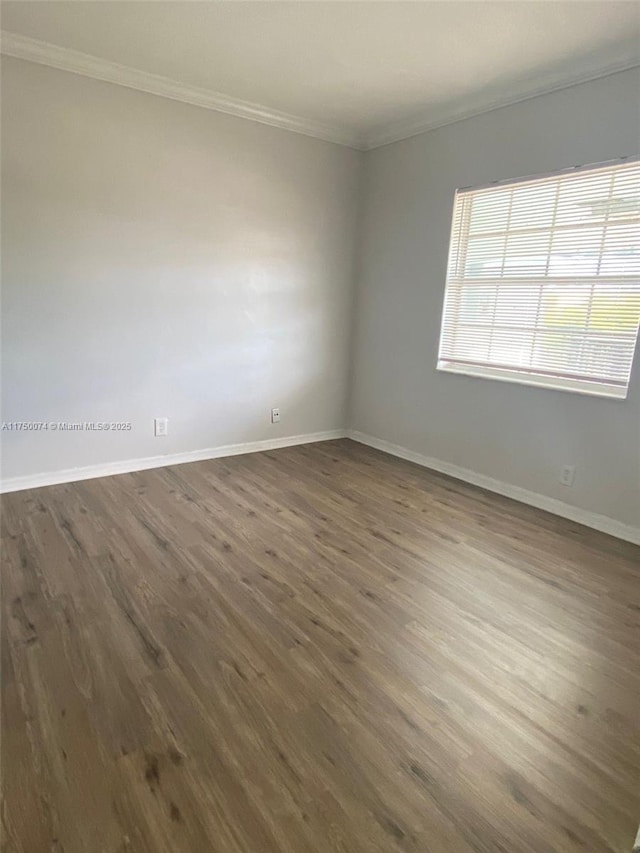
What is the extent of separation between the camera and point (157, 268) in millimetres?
3408

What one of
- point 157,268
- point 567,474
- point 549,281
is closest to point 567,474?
point 567,474

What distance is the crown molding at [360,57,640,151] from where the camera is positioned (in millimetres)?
2678

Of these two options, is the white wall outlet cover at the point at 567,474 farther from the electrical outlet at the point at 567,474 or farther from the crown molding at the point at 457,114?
the crown molding at the point at 457,114

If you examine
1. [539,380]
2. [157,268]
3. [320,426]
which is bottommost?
[320,426]

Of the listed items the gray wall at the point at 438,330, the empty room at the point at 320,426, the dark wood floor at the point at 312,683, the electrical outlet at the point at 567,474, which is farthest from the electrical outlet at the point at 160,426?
the electrical outlet at the point at 567,474

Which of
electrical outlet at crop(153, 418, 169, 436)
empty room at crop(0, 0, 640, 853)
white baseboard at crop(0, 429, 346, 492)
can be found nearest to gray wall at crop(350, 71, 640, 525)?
empty room at crop(0, 0, 640, 853)

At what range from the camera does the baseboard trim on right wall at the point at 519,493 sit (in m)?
2.93

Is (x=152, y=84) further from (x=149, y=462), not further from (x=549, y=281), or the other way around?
(x=549, y=281)

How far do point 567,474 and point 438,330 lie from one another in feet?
A: 4.58

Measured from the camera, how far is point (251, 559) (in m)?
2.46

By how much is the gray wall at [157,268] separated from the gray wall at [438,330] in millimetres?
413

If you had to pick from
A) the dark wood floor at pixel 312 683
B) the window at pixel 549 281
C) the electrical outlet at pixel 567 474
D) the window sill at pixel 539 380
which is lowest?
the dark wood floor at pixel 312 683

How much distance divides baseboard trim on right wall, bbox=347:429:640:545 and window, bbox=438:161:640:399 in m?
0.74

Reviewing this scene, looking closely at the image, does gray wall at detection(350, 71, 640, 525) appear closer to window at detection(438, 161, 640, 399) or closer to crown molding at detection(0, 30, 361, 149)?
window at detection(438, 161, 640, 399)
